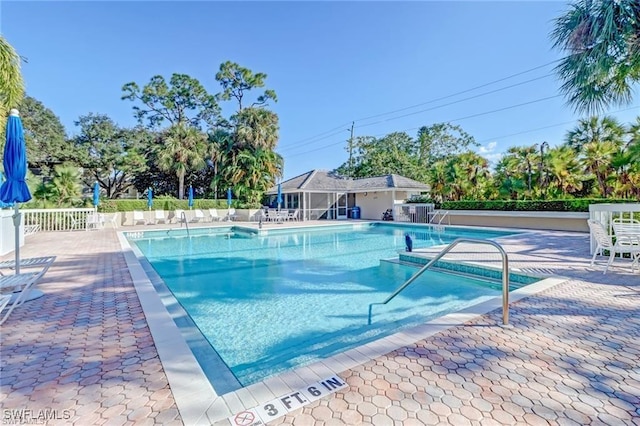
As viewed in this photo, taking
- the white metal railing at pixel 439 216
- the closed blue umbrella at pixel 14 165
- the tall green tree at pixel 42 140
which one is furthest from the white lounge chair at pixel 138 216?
the white metal railing at pixel 439 216

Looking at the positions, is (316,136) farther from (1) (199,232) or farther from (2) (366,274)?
(2) (366,274)

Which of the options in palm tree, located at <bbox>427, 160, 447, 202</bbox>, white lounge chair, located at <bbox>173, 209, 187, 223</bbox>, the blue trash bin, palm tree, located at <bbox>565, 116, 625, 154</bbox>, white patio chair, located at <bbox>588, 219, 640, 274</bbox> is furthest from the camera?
the blue trash bin

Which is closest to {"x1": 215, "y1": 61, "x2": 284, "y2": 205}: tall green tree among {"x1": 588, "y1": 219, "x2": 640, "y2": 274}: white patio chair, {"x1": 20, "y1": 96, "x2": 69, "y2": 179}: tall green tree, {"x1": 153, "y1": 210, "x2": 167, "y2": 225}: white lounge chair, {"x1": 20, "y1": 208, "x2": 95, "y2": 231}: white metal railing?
{"x1": 153, "y1": 210, "x2": 167, "y2": 225}: white lounge chair

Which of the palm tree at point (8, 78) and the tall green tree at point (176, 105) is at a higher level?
the tall green tree at point (176, 105)

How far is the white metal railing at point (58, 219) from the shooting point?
14.6 metres

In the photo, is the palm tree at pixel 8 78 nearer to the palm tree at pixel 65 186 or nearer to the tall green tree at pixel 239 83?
the palm tree at pixel 65 186

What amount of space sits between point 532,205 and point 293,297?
587 inches

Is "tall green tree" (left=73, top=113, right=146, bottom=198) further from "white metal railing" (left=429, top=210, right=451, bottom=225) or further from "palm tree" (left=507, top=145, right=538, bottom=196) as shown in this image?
"palm tree" (left=507, top=145, right=538, bottom=196)

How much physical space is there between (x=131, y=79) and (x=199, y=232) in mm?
19978

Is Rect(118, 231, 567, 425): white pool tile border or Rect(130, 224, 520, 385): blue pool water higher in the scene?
Rect(118, 231, 567, 425): white pool tile border

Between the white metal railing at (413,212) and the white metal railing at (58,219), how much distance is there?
17.8m

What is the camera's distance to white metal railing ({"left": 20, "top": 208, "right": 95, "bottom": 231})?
1461 cm

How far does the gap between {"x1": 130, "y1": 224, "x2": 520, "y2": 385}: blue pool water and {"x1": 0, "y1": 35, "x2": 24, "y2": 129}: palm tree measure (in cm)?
575

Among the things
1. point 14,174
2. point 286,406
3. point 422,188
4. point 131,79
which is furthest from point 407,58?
point 131,79
